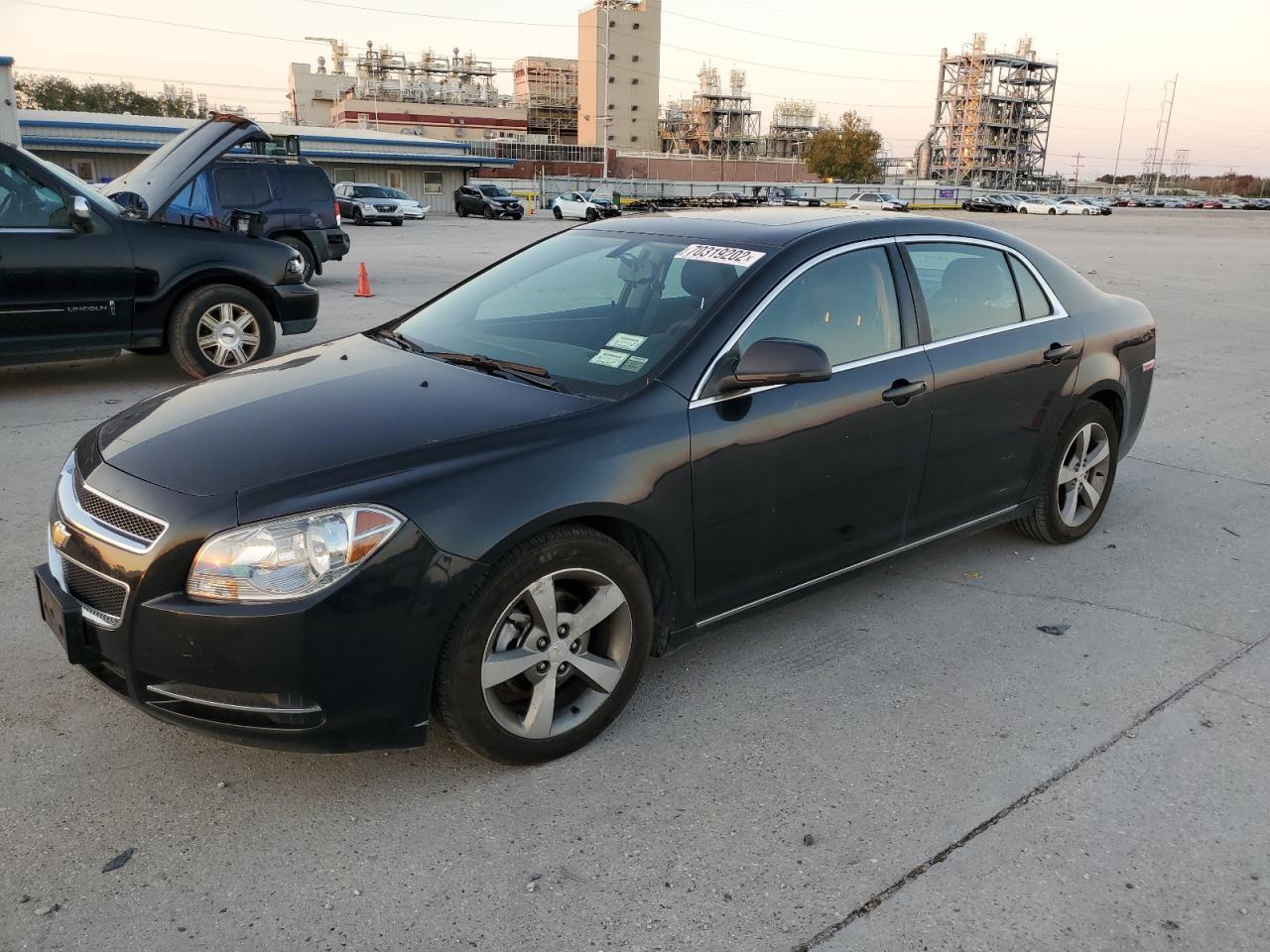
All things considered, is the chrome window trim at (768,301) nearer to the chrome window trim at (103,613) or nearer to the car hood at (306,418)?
the car hood at (306,418)

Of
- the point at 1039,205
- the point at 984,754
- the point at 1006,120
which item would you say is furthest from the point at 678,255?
the point at 1006,120

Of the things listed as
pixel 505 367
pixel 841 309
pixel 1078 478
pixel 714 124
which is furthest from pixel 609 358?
pixel 714 124

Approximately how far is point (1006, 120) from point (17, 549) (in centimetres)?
14570

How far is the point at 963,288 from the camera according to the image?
4254 millimetres

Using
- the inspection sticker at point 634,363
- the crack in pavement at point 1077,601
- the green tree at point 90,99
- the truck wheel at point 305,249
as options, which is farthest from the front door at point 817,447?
the green tree at point 90,99

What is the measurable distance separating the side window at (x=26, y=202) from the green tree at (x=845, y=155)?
10852 cm

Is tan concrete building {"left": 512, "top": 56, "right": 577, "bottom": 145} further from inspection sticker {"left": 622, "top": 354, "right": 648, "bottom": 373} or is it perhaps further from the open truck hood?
inspection sticker {"left": 622, "top": 354, "right": 648, "bottom": 373}

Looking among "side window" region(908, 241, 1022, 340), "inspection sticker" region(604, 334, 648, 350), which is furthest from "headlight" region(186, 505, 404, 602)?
"side window" region(908, 241, 1022, 340)

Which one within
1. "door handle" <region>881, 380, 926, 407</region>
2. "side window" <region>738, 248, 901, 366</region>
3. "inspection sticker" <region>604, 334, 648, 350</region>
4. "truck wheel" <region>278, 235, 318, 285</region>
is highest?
"side window" <region>738, 248, 901, 366</region>

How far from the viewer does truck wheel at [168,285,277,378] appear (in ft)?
25.8

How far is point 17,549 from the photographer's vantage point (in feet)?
14.9

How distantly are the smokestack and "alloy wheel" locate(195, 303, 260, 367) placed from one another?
15016 millimetres

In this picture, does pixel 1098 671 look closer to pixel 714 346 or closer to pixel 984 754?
pixel 984 754

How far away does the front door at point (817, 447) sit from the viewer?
332cm
